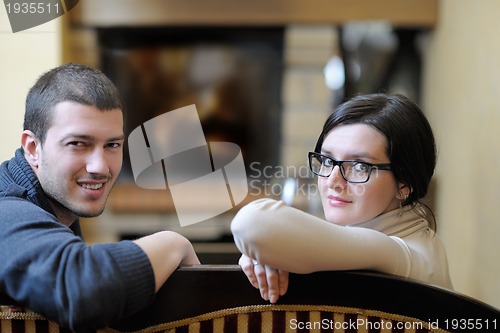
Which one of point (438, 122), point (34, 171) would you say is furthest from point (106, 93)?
point (438, 122)

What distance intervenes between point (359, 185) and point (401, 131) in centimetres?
13

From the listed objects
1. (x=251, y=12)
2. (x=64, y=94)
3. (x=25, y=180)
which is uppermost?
(x=251, y=12)

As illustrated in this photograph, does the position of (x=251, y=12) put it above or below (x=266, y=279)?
above

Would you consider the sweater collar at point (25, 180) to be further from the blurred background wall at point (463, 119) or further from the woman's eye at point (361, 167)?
the blurred background wall at point (463, 119)

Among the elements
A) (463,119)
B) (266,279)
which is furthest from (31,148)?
(463,119)

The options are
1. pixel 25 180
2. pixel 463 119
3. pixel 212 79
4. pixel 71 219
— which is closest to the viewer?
pixel 25 180

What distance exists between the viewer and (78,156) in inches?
41.8

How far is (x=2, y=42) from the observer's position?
2215 mm

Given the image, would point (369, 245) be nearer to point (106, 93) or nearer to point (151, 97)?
point (106, 93)

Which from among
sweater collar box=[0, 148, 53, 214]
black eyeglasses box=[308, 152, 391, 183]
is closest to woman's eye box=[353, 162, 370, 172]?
black eyeglasses box=[308, 152, 391, 183]

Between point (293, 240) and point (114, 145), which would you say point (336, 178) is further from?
point (114, 145)

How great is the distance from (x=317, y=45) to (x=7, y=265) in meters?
2.71

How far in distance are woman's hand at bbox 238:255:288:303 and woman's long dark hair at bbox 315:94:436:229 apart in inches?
14.9

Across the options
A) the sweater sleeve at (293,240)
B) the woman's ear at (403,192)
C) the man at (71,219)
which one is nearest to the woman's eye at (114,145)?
the man at (71,219)
